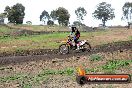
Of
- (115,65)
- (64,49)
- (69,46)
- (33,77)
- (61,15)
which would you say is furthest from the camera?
(61,15)

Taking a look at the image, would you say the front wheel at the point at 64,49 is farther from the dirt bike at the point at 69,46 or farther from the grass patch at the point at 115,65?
the grass patch at the point at 115,65

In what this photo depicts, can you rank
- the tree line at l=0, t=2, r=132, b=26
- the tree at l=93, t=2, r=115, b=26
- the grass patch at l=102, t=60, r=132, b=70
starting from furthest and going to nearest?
1. the tree at l=93, t=2, r=115, b=26
2. the tree line at l=0, t=2, r=132, b=26
3. the grass patch at l=102, t=60, r=132, b=70

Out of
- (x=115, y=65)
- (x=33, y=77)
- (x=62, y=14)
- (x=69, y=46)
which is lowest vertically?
(x=33, y=77)

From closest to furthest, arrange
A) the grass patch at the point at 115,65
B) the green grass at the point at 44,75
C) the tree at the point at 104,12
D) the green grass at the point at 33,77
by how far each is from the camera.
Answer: the green grass at the point at 33,77
the green grass at the point at 44,75
the grass patch at the point at 115,65
the tree at the point at 104,12

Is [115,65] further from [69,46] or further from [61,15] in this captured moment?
[61,15]

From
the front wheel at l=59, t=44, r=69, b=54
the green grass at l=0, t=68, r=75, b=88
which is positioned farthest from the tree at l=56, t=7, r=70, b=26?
the green grass at l=0, t=68, r=75, b=88

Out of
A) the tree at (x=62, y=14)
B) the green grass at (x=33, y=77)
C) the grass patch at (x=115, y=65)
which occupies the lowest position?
the green grass at (x=33, y=77)

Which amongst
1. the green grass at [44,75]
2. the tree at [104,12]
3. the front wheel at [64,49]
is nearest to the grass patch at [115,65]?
the green grass at [44,75]

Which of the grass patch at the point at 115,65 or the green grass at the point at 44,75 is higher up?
the grass patch at the point at 115,65

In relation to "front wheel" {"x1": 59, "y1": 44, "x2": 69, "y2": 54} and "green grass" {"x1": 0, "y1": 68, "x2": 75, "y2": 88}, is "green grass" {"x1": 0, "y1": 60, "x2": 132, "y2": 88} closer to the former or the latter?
"green grass" {"x1": 0, "y1": 68, "x2": 75, "y2": 88}

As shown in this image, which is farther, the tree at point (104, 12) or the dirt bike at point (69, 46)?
the tree at point (104, 12)

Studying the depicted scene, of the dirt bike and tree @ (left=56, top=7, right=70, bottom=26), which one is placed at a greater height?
tree @ (left=56, top=7, right=70, bottom=26)

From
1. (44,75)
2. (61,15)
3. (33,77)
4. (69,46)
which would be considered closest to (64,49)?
(69,46)

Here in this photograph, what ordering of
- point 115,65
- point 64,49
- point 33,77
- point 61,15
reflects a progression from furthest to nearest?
point 61,15 < point 64,49 < point 115,65 < point 33,77
